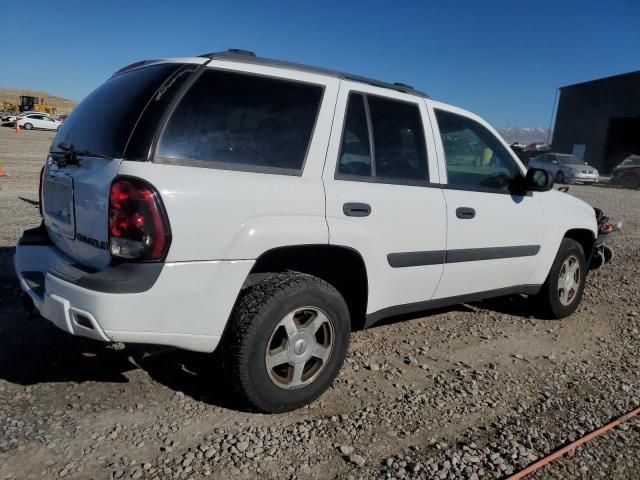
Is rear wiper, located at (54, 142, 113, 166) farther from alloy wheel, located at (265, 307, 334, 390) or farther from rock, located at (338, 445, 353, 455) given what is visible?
rock, located at (338, 445, 353, 455)

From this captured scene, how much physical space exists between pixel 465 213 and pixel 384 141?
0.80m

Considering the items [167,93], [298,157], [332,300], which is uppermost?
[167,93]

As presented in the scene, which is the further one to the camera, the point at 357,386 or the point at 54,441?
the point at 357,386

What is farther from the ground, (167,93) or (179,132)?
(167,93)

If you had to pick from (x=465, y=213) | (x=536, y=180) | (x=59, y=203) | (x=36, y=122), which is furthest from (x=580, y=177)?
(x=36, y=122)

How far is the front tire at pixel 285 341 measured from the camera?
2.57m

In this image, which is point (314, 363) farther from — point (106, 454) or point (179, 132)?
point (179, 132)

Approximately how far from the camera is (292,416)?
2816 mm

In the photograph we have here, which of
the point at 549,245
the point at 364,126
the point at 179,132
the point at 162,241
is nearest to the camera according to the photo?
the point at 162,241

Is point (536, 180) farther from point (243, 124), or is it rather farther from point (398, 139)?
point (243, 124)

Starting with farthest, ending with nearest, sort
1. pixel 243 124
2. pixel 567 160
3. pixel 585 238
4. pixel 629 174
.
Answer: pixel 567 160, pixel 629 174, pixel 585 238, pixel 243 124

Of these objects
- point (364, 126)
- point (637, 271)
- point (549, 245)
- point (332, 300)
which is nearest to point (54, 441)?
point (332, 300)

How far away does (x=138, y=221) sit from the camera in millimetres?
2244

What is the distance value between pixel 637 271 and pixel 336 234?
5801mm
